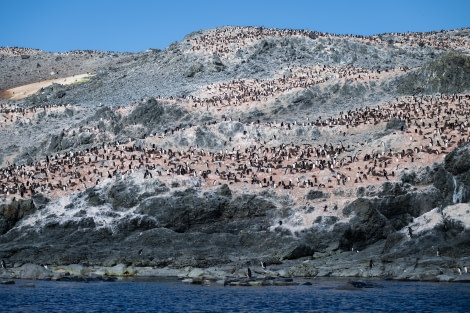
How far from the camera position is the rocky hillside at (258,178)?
64.9 metres

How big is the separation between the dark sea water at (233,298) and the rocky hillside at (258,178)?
20.0 feet

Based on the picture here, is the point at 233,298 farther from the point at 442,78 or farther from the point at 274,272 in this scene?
the point at 442,78

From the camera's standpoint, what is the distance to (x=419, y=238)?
202 ft

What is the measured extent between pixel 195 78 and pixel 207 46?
1930 cm

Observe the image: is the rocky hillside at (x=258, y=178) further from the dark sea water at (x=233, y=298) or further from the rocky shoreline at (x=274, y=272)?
the dark sea water at (x=233, y=298)

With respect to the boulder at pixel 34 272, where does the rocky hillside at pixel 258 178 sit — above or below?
above

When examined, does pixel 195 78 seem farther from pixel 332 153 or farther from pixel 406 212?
pixel 406 212

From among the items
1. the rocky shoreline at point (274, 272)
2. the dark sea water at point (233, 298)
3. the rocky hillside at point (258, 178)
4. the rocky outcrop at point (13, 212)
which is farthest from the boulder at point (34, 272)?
the rocky outcrop at point (13, 212)

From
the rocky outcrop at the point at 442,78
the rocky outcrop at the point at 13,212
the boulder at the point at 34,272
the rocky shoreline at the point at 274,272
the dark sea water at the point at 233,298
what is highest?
the rocky outcrop at the point at 442,78

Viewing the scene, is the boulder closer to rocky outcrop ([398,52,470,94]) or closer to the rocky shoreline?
the rocky shoreline

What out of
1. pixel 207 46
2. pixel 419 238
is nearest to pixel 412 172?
pixel 419 238

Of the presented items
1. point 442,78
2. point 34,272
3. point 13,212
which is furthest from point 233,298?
point 442,78

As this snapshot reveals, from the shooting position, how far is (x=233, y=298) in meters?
49.2

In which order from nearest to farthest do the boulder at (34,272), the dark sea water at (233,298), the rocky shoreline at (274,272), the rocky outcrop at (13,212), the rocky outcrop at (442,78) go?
the dark sea water at (233,298), the rocky shoreline at (274,272), the boulder at (34,272), the rocky outcrop at (13,212), the rocky outcrop at (442,78)
